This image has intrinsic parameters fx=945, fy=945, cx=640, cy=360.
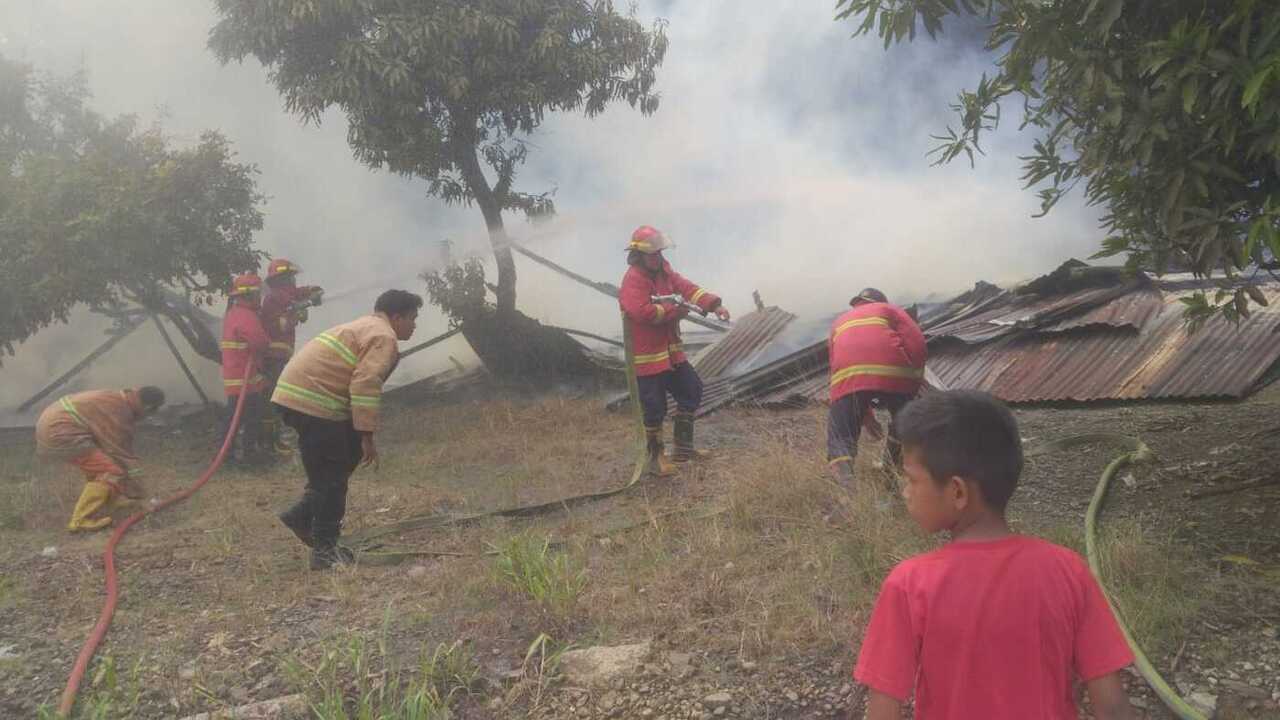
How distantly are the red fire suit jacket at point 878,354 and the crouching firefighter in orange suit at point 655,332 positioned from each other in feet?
4.65

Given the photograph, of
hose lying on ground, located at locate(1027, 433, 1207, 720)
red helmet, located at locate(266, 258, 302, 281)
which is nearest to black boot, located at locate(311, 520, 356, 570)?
hose lying on ground, located at locate(1027, 433, 1207, 720)

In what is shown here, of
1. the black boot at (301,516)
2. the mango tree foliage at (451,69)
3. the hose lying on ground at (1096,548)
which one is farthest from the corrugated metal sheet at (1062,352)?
the black boot at (301,516)

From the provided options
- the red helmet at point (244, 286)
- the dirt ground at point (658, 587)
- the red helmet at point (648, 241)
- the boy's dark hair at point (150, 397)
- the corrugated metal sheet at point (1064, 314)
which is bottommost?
the dirt ground at point (658, 587)

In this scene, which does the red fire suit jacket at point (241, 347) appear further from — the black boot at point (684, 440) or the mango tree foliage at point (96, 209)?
the black boot at point (684, 440)

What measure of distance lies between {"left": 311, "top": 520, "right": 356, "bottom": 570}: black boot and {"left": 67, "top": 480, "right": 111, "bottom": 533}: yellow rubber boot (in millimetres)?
2233

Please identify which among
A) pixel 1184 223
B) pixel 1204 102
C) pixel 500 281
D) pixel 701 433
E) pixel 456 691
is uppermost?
pixel 500 281

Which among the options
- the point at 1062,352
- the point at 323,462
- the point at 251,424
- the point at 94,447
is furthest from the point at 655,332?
the point at 251,424

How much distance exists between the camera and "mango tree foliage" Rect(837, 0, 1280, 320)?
2785 mm

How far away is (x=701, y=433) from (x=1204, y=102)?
5093 mm

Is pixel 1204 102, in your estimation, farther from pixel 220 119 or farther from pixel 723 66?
pixel 220 119

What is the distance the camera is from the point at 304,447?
15.6 feet

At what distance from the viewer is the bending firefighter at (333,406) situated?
4.63 meters

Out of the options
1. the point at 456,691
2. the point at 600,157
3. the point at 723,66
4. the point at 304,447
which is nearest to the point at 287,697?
the point at 456,691

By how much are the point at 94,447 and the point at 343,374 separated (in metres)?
2.74
